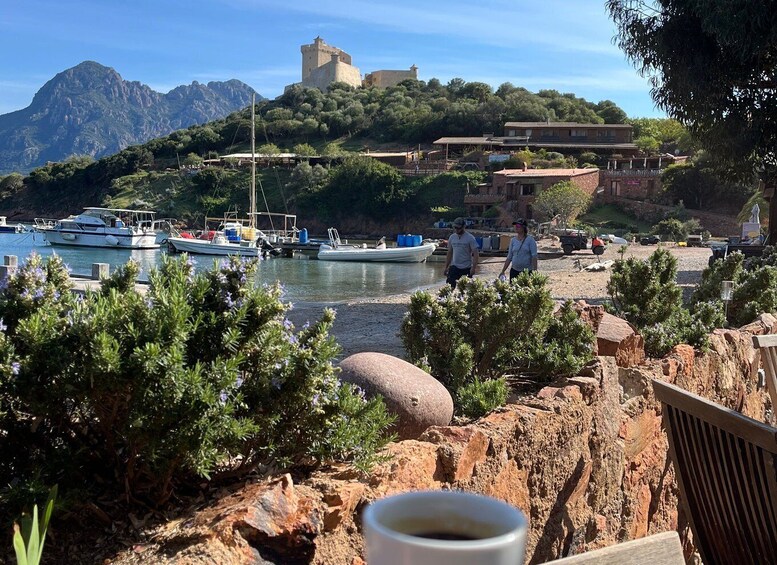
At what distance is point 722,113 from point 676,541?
1550 cm

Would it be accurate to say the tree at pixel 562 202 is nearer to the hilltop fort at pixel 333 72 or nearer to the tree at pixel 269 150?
the tree at pixel 269 150

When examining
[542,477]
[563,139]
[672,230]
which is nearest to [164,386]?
[542,477]

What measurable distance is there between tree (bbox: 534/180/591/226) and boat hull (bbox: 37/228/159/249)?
2881cm

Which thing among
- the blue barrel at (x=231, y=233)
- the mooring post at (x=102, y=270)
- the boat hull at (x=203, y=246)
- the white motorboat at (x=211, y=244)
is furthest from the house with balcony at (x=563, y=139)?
the mooring post at (x=102, y=270)

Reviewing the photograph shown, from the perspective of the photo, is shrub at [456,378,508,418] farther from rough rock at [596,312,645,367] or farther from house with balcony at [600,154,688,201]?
house with balcony at [600,154,688,201]

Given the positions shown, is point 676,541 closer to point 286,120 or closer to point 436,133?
point 436,133

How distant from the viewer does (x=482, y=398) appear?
4.04 m

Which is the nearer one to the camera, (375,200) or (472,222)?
(472,222)

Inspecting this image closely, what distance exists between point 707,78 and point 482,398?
501 inches

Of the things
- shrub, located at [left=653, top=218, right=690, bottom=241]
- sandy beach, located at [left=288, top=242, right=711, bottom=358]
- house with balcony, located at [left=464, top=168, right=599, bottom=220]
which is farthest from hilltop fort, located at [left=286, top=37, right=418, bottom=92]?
sandy beach, located at [left=288, top=242, right=711, bottom=358]

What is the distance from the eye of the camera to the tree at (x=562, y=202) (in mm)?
57656

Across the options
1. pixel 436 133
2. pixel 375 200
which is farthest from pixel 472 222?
pixel 436 133

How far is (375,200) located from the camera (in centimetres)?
7712

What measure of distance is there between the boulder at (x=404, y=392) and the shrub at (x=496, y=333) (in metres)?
0.82
